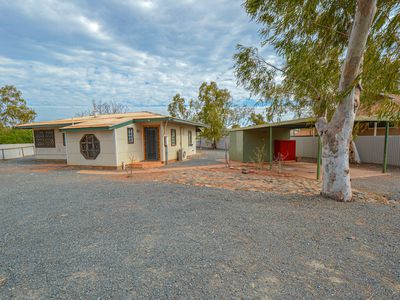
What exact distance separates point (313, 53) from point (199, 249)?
195 inches

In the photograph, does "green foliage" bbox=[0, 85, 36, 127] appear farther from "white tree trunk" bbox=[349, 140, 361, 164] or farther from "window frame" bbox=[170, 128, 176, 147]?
"white tree trunk" bbox=[349, 140, 361, 164]

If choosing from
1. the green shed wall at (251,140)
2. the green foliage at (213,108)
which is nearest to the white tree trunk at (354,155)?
the green shed wall at (251,140)

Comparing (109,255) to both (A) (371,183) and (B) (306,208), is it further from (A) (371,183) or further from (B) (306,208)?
(A) (371,183)

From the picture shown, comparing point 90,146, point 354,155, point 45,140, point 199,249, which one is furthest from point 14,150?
point 354,155

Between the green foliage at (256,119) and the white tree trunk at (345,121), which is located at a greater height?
the green foliage at (256,119)

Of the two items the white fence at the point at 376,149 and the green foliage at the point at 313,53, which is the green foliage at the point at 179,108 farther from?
the green foliage at the point at 313,53

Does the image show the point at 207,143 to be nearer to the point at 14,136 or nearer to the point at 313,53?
the point at 14,136

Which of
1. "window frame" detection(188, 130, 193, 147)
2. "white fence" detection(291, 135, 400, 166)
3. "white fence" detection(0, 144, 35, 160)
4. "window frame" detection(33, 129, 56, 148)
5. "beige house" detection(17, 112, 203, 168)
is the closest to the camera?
"white fence" detection(291, 135, 400, 166)

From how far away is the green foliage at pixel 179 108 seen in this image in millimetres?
24719

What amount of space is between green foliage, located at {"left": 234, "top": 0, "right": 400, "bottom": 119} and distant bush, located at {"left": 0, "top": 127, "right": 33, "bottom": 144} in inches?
855

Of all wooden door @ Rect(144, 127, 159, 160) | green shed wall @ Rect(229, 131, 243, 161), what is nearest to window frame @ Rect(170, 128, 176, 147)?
wooden door @ Rect(144, 127, 159, 160)

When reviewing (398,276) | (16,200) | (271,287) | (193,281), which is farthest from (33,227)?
(398,276)

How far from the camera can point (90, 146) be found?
33.7 feet

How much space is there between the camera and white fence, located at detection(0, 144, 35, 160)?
15706mm
